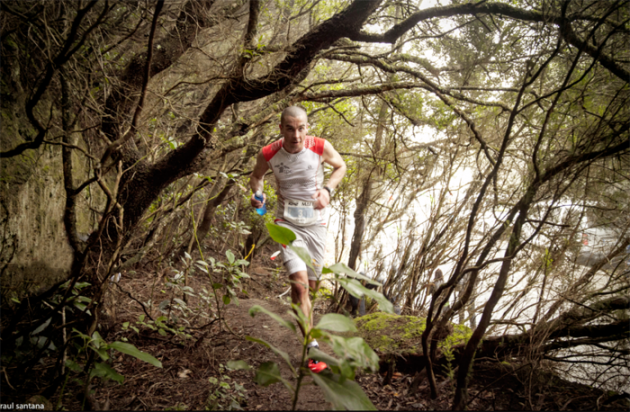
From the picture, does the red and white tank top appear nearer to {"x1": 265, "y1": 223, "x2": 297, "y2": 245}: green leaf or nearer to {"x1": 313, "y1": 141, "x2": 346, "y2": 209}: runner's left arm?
{"x1": 313, "y1": 141, "x2": 346, "y2": 209}: runner's left arm

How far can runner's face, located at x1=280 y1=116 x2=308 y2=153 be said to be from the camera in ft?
9.07

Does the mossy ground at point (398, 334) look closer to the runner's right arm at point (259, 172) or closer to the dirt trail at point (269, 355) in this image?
the dirt trail at point (269, 355)

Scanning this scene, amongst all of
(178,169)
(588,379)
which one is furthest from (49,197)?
(588,379)

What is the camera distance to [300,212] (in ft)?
9.52

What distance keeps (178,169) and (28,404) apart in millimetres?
2054

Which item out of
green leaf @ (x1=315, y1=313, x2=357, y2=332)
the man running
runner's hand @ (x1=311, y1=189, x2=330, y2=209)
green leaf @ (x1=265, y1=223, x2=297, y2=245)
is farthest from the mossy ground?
green leaf @ (x1=265, y1=223, x2=297, y2=245)

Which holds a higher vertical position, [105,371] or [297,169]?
[297,169]

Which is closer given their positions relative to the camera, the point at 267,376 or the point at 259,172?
the point at 267,376

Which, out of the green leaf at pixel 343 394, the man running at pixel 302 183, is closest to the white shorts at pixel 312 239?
the man running at pixel 302 183

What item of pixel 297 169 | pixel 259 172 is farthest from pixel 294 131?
pixel 259 172

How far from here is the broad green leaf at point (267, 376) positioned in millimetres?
1309

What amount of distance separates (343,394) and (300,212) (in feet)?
6.06

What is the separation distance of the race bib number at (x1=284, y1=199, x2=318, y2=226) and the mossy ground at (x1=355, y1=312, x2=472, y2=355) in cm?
109

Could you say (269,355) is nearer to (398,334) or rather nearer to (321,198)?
(398,334)
